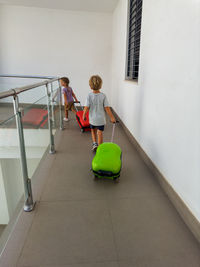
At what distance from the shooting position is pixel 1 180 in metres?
1.72

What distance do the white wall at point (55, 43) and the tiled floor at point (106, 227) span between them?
4.23 metres

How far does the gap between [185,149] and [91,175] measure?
1.16 metres

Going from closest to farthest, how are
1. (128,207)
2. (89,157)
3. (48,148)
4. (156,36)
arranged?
(128,207) → (156,36) → (89,157) → (48,148)

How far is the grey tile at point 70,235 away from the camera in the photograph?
1308 mm

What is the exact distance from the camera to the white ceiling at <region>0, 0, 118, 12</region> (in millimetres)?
4648

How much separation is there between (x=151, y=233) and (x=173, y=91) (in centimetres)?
→ 127

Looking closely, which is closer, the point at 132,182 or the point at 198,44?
the point at 198,44

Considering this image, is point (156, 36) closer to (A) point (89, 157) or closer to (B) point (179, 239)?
(A) point (89, 157)

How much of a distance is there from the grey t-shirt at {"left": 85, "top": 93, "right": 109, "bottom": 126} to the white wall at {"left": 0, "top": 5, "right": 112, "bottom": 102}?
3.36 metres

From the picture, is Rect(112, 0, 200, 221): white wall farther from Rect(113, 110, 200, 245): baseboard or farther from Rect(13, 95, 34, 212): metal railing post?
Rect(13, 95, 34, 212): metal railing post

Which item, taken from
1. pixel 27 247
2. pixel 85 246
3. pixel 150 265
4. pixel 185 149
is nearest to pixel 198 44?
pixel 185 149

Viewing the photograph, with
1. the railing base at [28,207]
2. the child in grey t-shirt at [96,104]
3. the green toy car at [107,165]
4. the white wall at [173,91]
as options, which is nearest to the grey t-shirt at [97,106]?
the child in grey t-shirt at [96,104]

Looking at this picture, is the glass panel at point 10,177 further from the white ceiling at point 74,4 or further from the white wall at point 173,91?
the white ceiling at point 74,4

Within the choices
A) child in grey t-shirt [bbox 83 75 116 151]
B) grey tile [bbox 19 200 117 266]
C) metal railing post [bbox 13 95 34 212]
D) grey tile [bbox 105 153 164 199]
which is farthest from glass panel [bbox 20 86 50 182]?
grey tile [bbox 105 153 164 199]
